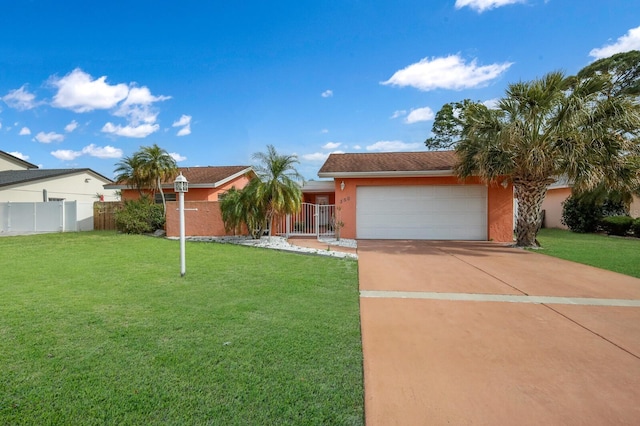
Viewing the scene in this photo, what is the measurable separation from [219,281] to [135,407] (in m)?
4.15

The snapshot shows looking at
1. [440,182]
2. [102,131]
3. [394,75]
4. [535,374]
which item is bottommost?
[535,374]

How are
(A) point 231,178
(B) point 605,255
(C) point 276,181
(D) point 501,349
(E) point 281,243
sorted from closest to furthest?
1. (D) point 501,349
2. (B) point 605,255
3. (C) point 276,181
4. (E) point 281,243
5. (A) point 231,178

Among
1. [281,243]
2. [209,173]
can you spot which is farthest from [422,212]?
[209,173]

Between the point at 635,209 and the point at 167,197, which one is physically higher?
the point at 167,197

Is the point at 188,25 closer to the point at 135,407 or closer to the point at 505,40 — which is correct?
the point at 505,40

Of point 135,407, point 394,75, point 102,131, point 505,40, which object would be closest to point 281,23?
point 394,75

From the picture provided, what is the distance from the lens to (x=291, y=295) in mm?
5496

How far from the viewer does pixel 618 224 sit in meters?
16.7

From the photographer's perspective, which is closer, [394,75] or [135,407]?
[135,407]

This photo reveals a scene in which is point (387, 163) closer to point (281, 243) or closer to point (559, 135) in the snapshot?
point (281, 243)

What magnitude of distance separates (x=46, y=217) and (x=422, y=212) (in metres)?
21.9

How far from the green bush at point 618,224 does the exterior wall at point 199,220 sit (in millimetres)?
20417

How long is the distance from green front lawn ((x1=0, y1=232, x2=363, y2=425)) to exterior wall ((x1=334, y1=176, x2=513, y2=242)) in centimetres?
795

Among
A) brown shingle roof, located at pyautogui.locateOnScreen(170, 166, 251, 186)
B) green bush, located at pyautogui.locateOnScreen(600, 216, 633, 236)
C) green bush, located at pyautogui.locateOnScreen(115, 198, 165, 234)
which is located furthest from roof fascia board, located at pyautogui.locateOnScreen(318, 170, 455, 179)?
green bush, located at pyautogui.locateOnScreen(600, 216, 633, 236)
